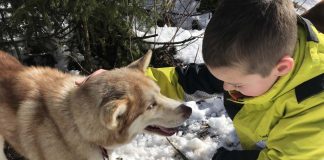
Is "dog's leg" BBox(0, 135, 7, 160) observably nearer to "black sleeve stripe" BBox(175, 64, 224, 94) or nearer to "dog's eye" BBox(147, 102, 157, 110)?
"dog's eye" BBox(147, 102, 157, 110)

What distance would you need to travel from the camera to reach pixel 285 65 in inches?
86.4

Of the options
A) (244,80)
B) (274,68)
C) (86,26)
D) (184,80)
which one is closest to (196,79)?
(184,80)

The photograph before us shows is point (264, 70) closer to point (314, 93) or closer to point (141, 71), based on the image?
point (314, 93)

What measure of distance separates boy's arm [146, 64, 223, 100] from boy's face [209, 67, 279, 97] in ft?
1.98

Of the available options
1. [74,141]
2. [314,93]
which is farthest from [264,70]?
[74,141]

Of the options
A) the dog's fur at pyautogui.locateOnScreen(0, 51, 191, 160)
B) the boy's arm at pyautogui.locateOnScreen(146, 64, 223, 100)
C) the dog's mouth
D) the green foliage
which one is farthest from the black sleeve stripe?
the green foliage

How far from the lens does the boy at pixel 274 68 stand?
→ 2096mm

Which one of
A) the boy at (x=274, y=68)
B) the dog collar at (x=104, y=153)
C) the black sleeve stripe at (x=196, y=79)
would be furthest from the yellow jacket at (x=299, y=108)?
the dog collar at (x=104, y=153)

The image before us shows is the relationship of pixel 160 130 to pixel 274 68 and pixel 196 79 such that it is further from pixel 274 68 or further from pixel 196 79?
pixel 274 68

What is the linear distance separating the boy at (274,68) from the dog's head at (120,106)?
50cm

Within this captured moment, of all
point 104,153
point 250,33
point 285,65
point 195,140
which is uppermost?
point 250,33

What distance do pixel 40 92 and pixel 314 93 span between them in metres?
1.74

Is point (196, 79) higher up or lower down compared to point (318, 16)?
lower down

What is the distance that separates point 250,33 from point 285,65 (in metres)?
A: 0.28
